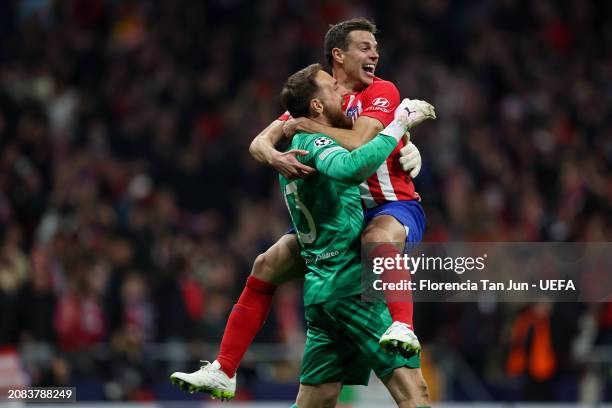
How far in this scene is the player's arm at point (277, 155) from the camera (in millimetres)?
6523

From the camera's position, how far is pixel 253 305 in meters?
7.11

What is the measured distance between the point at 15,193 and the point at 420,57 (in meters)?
5.64

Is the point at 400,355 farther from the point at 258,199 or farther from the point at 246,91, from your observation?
the point at 246,91

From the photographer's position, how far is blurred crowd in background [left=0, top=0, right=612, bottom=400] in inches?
501

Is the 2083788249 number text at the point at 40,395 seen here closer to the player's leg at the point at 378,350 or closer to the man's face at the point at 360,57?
the player's leg at the point at 378,350

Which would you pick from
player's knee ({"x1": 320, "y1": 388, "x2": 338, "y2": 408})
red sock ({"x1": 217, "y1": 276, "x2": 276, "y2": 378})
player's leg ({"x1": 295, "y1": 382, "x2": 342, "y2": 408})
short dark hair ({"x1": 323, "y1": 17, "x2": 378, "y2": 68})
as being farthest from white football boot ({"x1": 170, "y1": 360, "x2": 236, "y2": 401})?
short dark hair ({"x1": 323, "y1": 17, "x2": 378, "y2": 68})

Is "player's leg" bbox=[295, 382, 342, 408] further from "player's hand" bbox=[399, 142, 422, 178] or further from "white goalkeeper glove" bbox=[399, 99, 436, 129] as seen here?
"white goalkeeper glove" bbox=[399, 99, 436, 129]

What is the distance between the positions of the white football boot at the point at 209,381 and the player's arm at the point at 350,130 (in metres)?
1.40

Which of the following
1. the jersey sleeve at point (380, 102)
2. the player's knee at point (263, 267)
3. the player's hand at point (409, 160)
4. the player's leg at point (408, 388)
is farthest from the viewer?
the player's knee at point (263, 267)

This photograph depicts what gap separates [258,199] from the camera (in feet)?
49.5

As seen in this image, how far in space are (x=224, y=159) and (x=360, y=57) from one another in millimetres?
8521

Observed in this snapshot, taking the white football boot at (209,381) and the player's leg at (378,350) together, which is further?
the white football boot at (209,381)

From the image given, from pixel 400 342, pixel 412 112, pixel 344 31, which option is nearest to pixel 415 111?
pixel 412 112

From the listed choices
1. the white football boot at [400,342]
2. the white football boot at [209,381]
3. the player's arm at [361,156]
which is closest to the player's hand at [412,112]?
the player's arm at [361,156]
